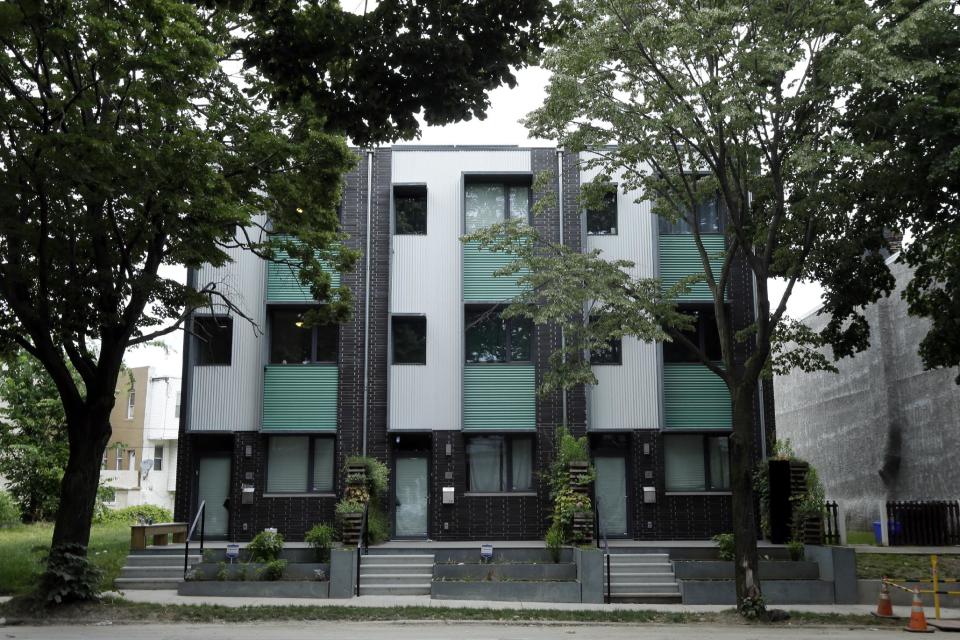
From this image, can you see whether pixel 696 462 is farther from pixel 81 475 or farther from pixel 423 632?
pixel 81 475

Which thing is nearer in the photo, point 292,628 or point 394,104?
point 394,104

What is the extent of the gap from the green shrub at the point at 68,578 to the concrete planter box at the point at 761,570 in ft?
34.7

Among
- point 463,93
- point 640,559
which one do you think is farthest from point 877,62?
point 640,559

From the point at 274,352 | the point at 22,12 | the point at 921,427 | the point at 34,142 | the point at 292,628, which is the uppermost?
the point at 22,12

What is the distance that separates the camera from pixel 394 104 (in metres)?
9.37

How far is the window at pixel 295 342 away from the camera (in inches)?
888

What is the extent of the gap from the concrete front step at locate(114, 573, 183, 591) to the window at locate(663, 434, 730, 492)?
11.5 metres

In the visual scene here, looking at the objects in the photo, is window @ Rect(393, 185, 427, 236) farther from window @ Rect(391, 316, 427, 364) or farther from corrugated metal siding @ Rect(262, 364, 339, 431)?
corrugated metal siding @ Rect(262, 364, 339, 431)

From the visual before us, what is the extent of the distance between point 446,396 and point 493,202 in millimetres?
5106

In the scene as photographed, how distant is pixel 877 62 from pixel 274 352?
14.9 meters

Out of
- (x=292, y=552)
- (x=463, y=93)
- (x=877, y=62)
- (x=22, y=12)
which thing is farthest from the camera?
(x=292, y=552)

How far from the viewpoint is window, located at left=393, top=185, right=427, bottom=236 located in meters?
23.1

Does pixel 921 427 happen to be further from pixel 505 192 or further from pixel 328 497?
pixel 328 497

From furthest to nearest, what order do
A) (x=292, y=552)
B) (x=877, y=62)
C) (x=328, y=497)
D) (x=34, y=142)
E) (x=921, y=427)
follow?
(x=921, y=427)
(x=328, y=497)
(x=292, y=552)
(x=877, y=62)
(x=34, y=142)
